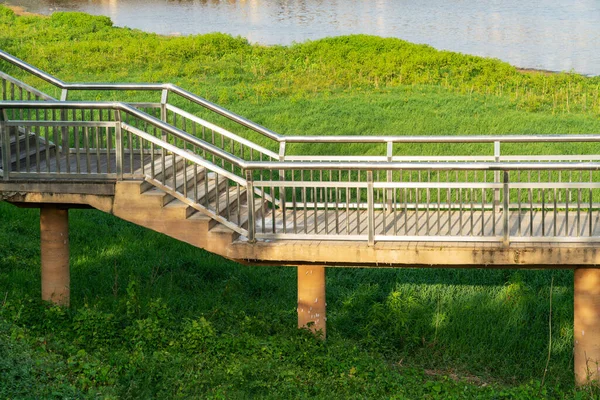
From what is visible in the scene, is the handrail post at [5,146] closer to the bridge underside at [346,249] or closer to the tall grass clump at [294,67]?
A: the bridge underside at [346,249]

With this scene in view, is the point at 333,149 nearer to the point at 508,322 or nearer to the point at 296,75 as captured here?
the point at 296,75

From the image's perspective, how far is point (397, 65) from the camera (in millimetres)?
31609

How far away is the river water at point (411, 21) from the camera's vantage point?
40.3 m

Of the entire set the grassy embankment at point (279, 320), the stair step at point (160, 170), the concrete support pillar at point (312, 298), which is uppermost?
the stair step at point (160, 170)

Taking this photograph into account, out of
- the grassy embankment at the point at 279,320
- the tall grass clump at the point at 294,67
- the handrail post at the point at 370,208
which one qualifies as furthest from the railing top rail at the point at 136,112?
the tall grass clump at the point at 294,67

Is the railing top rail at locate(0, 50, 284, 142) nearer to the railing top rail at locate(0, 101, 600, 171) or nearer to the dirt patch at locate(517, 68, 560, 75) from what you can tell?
the railing top rail at locate(0, 101, 600, 171)

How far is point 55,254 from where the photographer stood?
39.5 feet

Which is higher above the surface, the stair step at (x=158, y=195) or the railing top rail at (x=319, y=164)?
the railing top rail at (x=319, y=164)

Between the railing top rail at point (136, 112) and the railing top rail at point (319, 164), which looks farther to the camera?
the railing top rail at point (136, 112)

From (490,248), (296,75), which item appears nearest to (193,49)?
(296,75)

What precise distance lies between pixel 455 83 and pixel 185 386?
70.4ft

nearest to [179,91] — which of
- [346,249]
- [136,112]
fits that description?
[136,112]

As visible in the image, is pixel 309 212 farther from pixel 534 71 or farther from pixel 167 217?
pixel 534 71

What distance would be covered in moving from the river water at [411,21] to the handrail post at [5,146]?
87.6ft
